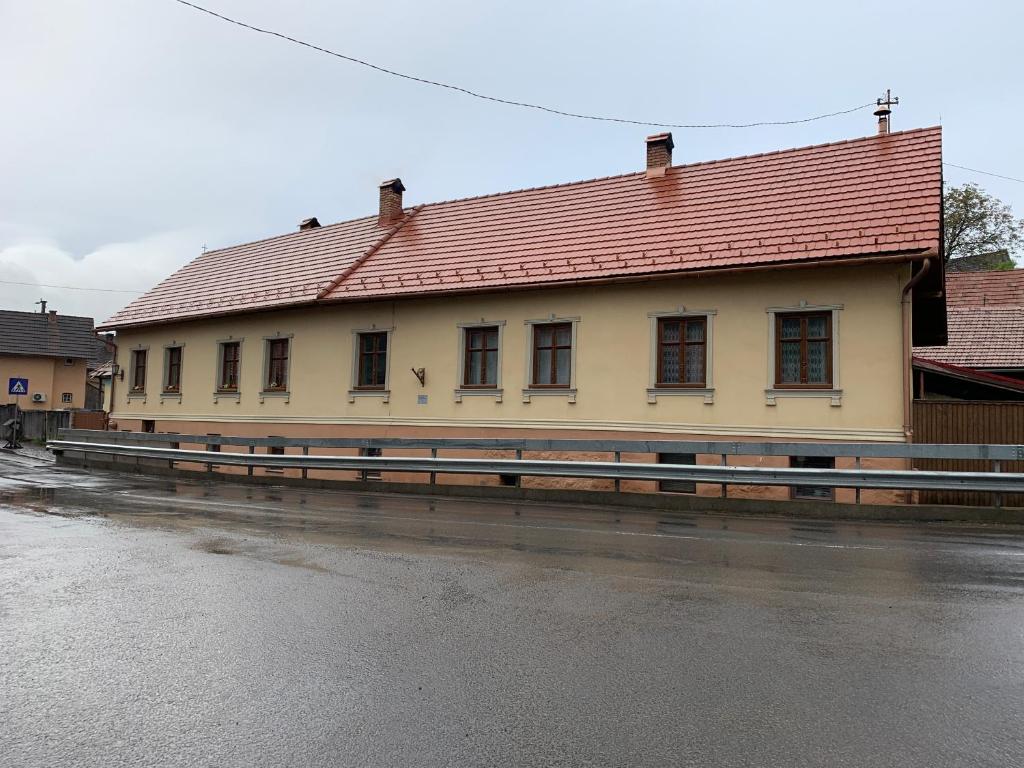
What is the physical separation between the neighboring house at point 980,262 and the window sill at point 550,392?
3788 centimetres

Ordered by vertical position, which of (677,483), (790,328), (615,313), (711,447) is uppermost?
(615,313)

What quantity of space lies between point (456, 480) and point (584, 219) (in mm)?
7542

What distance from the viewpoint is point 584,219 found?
65.8 ft

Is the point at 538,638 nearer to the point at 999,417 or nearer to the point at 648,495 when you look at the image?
the point at 648,495

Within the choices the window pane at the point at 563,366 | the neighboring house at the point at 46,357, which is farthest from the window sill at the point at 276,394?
the neighboring house at the point at 46,357

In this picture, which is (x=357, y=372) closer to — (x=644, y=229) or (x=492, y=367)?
(x=492, y=367)

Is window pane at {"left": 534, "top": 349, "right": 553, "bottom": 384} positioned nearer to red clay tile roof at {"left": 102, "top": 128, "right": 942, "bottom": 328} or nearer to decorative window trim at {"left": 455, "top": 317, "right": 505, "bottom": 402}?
decorative window trim at {"left": 455, "top": 317, "right": 505, "bottom": 402}

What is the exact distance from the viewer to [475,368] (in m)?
19.1

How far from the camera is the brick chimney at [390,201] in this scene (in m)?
25.7

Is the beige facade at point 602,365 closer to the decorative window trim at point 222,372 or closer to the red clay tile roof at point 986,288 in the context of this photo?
the decorative window trim at point 222,372

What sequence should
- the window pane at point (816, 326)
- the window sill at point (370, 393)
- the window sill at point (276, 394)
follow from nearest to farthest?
1. the window pane at point (816, 326)
2. the window sill at point (370, 393)
3. the window sill at point (276, 394)

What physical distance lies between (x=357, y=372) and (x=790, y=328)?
36.9ft

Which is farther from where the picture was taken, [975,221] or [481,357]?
[975,221]

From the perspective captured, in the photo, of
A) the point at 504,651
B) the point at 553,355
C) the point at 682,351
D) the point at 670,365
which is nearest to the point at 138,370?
the point at 553,355
